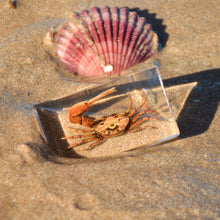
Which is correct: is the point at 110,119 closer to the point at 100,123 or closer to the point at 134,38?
the point at 100,123

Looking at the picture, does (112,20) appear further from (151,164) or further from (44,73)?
(151,164)

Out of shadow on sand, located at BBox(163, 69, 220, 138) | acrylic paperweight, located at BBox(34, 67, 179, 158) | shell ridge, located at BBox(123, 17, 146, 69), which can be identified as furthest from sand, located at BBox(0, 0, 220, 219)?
shell ridge, located at BBox(123, 17, 146, 69)

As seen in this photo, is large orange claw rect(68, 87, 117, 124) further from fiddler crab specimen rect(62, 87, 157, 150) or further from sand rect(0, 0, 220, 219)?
sand rect(0, 0, 220, 219)

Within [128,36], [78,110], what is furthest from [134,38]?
[78,110]

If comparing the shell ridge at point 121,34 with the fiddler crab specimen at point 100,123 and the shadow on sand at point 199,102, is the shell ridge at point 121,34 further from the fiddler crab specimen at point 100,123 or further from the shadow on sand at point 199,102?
the fiddler crab specimen at point 100,123

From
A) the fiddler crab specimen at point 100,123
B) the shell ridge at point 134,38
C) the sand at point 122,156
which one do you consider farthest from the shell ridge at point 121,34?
the fiddler crab specimen at point 100,123

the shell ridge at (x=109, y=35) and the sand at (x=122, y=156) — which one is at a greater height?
the shell ridge at (x=109, y=35)

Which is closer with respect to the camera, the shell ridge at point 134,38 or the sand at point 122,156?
the sand at point 122,156
